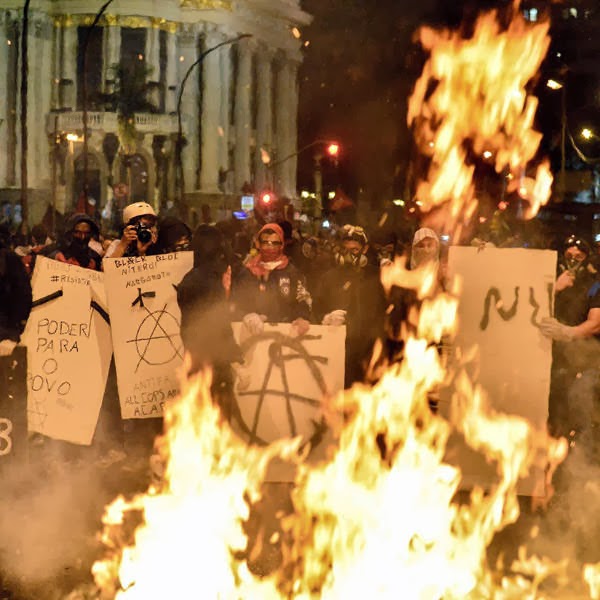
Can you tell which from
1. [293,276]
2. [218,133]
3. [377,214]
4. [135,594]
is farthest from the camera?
[218,133]

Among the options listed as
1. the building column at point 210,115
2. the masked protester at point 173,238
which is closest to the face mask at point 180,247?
the masked protester at point 173,238

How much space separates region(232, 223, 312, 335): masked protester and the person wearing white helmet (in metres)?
0.83

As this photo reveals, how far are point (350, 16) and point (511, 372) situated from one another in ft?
101

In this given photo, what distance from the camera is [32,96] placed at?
57.2 m

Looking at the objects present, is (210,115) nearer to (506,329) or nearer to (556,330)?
(506,329)

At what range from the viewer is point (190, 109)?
60.4m

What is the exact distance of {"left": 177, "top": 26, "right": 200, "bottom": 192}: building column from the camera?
2370 inches

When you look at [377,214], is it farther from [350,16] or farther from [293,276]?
[293,276]

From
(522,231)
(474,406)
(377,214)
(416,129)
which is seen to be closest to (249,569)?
(474,406)

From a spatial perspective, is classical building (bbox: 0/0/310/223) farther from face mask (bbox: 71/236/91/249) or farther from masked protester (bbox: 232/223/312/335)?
masked protester (bbox: 232/223/312/335)

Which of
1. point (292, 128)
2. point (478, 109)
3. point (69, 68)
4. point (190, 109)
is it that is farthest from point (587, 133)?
point (292, 128)

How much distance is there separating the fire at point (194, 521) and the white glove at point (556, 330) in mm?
1837

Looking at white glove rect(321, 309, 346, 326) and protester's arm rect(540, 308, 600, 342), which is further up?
protester's arm rect(540, 308, 600, 342)

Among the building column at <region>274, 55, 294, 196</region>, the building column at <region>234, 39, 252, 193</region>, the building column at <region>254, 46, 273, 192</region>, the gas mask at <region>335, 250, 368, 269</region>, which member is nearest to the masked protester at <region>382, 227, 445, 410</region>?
the gas mask at <region>335, 250, 368, 269</region>
